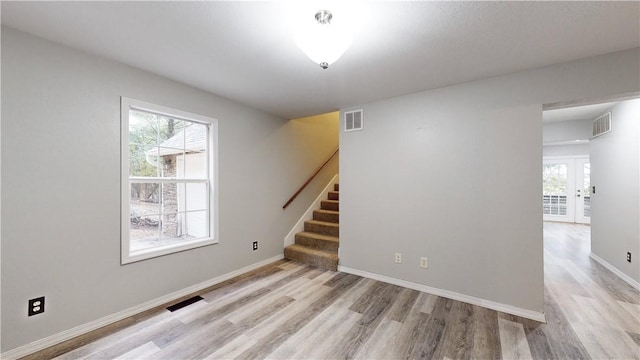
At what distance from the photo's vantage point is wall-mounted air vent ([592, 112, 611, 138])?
3604 millimetres

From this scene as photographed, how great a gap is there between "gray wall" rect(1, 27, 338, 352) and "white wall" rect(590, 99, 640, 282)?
17.2 ft

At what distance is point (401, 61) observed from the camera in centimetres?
225

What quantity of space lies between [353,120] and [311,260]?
2.20 metres

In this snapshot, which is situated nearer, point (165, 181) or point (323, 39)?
point (323, 39)

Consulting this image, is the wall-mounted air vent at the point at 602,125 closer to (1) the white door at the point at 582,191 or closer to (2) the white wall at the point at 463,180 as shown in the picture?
(2) the white wall at the point at 463,180

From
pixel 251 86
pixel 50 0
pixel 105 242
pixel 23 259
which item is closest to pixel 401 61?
pixel 251 86

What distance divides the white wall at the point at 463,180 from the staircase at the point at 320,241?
0.32 meters

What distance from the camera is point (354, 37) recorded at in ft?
6.17

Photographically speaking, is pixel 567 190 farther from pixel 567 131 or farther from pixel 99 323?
pixel 99 323

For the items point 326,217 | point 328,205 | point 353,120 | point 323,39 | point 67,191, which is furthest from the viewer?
point 328,205

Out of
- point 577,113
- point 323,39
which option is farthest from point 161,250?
point 577,113

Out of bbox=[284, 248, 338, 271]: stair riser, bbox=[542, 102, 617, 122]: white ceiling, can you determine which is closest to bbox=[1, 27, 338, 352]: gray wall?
bbox=[284, 248, 338, 271]: stair riser

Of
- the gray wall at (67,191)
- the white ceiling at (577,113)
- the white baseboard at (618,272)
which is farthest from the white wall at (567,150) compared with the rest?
the gray wall at (67,191)

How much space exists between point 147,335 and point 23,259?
1.07 m
